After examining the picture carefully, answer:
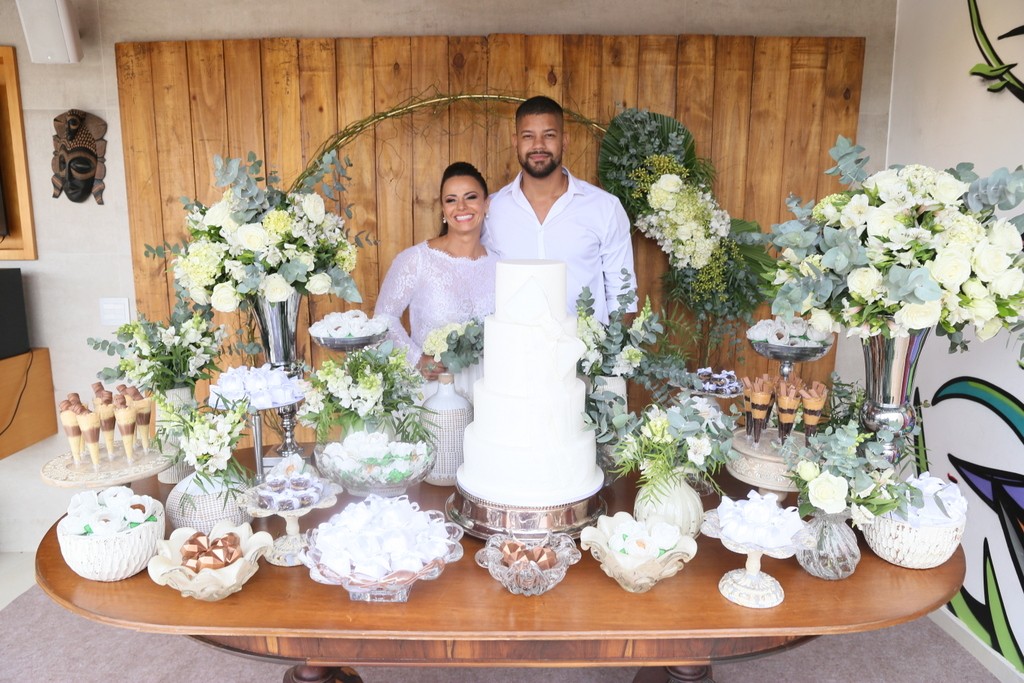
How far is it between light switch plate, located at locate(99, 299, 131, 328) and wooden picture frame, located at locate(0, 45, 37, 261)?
394 mm

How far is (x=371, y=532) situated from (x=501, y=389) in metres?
0.45

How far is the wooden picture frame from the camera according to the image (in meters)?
3.21

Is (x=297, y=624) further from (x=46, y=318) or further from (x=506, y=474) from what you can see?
(x=46, y=318)

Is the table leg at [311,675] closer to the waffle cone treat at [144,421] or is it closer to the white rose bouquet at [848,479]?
the waffle cone treat at [144,421]

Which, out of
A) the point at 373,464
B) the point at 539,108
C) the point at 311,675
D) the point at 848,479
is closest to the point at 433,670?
the point at 311,675

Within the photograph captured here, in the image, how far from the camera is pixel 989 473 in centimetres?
247

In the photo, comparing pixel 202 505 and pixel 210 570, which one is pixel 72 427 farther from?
pixel 210 570

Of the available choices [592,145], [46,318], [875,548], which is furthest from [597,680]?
[46,318]

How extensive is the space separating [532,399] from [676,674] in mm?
980

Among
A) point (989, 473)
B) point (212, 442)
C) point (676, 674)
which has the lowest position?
point (676, 674)

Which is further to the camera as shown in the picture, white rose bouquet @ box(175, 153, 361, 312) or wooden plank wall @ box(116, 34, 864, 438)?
wooden plank wall @ box(116, 34, 864, 438)

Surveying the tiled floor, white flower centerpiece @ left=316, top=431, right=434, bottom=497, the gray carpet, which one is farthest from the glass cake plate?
the tiled floor

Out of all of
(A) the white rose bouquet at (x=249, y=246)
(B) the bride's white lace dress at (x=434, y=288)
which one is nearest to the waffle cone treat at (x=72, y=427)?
(A) the white rose bouquet at (x=249, y=246)

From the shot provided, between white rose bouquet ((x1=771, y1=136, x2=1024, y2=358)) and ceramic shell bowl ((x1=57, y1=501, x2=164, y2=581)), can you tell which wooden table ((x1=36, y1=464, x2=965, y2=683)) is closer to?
ceramic shell bowl ((x1=57, y1=501, x2=164, y2=581))
